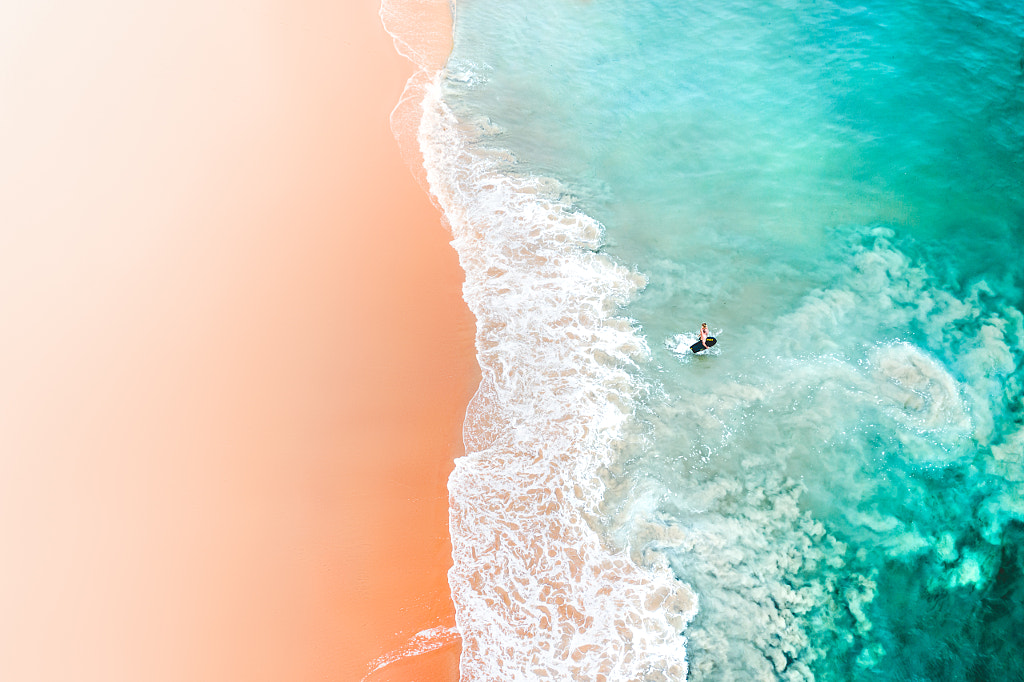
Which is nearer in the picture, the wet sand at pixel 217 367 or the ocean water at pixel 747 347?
the ocean water at pixel 747 347

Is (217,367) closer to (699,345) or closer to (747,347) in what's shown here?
(699,345)

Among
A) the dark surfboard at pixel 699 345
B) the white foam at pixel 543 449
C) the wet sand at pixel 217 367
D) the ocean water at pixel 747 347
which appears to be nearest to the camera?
the white foam at pixel 543 449

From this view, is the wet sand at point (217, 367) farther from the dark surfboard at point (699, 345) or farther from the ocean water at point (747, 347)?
the dark surfboard at point (699, 345)

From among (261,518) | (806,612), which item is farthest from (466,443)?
(806,612)

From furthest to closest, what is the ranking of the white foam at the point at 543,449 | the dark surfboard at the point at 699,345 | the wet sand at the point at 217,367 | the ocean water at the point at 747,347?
the dark surfboard at the point at 699,345 < the wet sand at the point at 217,367 < the ocean water at the point at 747,347 < the white foam at the point at 543,449

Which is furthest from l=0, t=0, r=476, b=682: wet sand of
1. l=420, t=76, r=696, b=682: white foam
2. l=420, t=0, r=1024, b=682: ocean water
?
l=420, t=0, r=1024, b=682: ocean water

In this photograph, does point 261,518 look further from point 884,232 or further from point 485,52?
point 485,52

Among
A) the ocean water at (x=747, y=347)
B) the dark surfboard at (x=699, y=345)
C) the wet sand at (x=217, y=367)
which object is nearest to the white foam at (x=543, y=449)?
the ocean water at (x=747, y=347)
